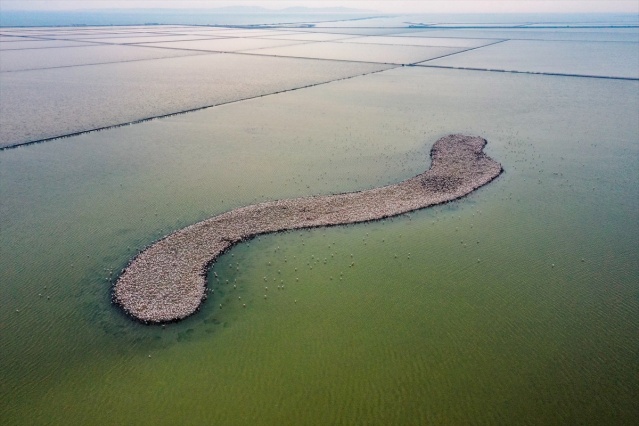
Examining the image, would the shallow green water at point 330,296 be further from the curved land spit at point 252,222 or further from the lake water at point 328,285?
the curved land spit at point 252,222

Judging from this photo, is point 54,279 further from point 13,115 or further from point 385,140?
point 13,115

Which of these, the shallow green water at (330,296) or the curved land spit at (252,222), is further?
the curved land spit at (252,222)

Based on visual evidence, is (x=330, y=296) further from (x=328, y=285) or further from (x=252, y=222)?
(x=252, y=222)

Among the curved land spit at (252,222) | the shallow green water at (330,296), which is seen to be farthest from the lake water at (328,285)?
the curved land spit at (252,222)

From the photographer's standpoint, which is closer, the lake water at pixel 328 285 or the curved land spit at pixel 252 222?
the lake water at pixel 328 285
